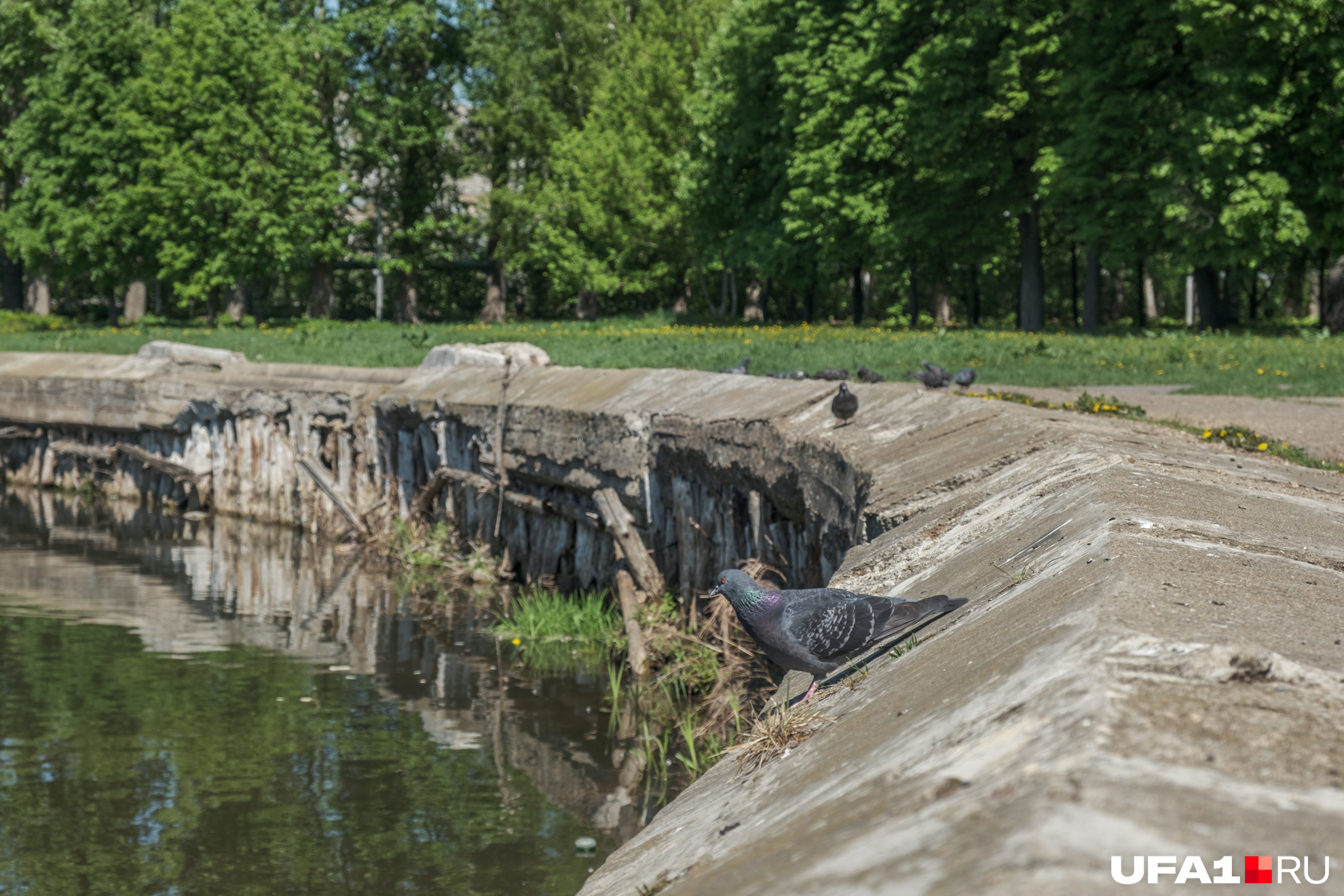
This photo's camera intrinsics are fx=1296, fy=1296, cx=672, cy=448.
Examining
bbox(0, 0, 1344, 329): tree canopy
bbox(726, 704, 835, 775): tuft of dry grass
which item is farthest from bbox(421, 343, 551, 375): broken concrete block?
bbox(0, 0, 1344, 329): tree canopy

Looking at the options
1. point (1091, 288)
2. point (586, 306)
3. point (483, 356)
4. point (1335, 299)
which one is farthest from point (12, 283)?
point (1335, 299)

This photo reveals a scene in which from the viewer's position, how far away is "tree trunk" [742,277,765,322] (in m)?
43.9

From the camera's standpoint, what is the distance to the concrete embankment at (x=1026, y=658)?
1.69m

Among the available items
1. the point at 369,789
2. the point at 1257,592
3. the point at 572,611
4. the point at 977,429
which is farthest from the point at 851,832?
the point at 572,611

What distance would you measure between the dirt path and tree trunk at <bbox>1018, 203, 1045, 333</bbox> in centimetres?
1712

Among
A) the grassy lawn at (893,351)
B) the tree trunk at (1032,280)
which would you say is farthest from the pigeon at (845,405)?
the tree trunk at (1032,280)

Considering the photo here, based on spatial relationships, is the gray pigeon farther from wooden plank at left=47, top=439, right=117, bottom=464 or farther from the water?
wooden plank at left=47, top=439, right=117, bottom=464

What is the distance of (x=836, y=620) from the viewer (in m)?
3.55

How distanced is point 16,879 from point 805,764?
5218 mm

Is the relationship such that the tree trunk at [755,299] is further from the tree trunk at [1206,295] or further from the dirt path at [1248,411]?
the dirt path at [1248,411]

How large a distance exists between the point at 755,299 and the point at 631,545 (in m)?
34.5

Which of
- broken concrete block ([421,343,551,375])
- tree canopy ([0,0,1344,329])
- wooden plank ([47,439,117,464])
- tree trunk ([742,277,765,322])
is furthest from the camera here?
tree trunk ([742,277,765,322])

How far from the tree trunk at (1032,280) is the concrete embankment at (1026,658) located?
21.9 m

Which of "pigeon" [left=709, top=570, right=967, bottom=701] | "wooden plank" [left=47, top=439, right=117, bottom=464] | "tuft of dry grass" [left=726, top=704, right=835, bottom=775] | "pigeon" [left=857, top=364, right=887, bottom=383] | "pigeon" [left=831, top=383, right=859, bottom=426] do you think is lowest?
"wooden plank" [left=47, top=439, right=117, bottom=464]
